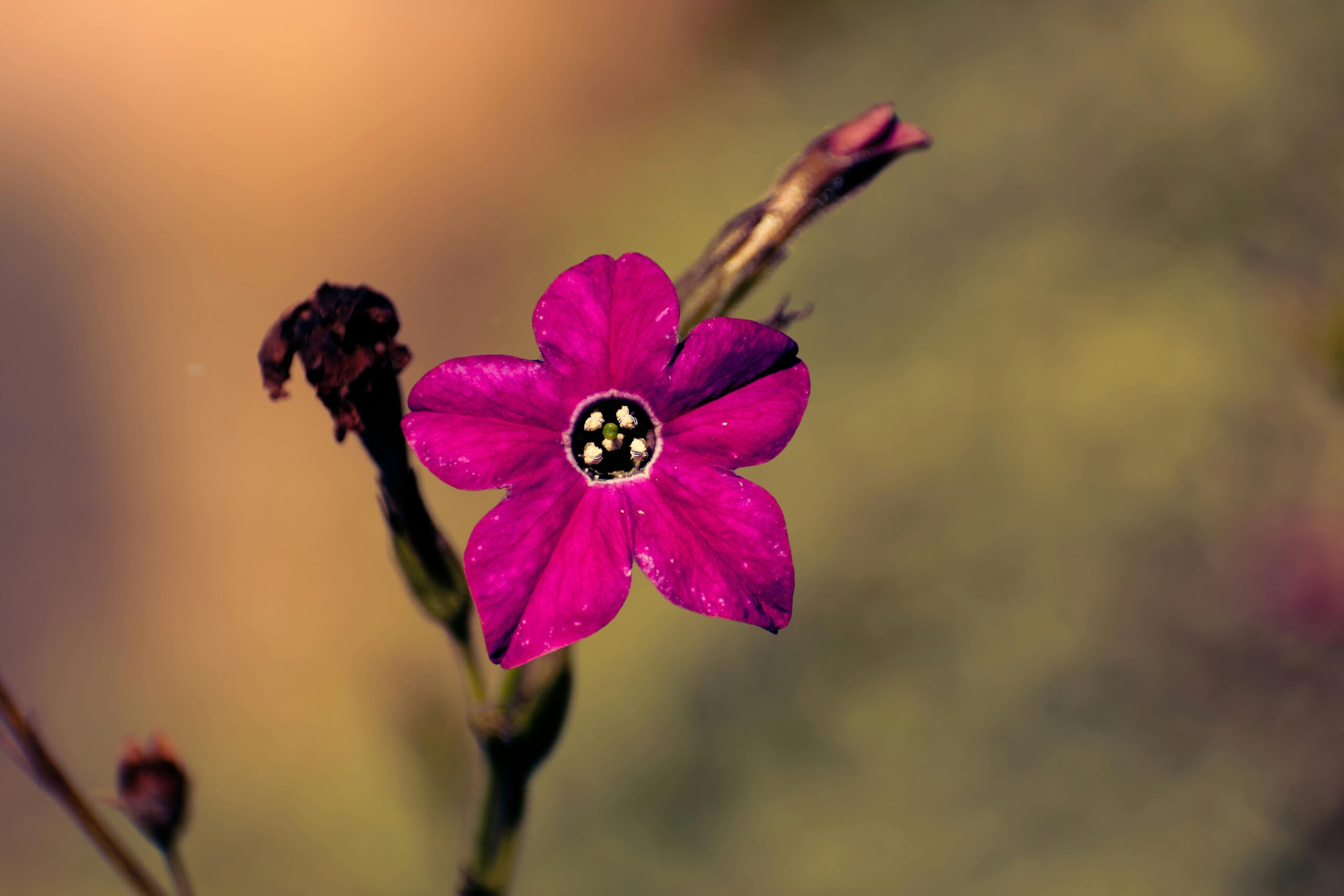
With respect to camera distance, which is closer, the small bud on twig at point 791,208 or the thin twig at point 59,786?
the thin twig at point 59,786

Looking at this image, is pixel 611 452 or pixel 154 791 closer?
pixel 611 452

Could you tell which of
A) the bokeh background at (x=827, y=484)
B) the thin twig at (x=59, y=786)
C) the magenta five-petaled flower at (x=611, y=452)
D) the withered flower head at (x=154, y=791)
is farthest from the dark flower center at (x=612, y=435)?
the bokeh background at (x=827, y=484)

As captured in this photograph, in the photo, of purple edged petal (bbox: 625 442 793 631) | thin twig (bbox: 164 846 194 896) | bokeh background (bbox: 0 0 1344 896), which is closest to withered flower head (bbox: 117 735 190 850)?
thin twig (bbox: 164 846 194 896)

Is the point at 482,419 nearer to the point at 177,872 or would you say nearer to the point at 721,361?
the point at 721,361

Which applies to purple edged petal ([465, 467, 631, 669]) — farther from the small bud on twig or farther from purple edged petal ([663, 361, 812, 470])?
the small bud on twig

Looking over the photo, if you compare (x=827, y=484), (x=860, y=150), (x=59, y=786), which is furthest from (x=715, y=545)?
(x=827, y=484)

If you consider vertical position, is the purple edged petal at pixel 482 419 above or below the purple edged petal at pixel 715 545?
above

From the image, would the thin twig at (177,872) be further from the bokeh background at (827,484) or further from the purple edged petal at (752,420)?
the bokeh background at (827,484)
